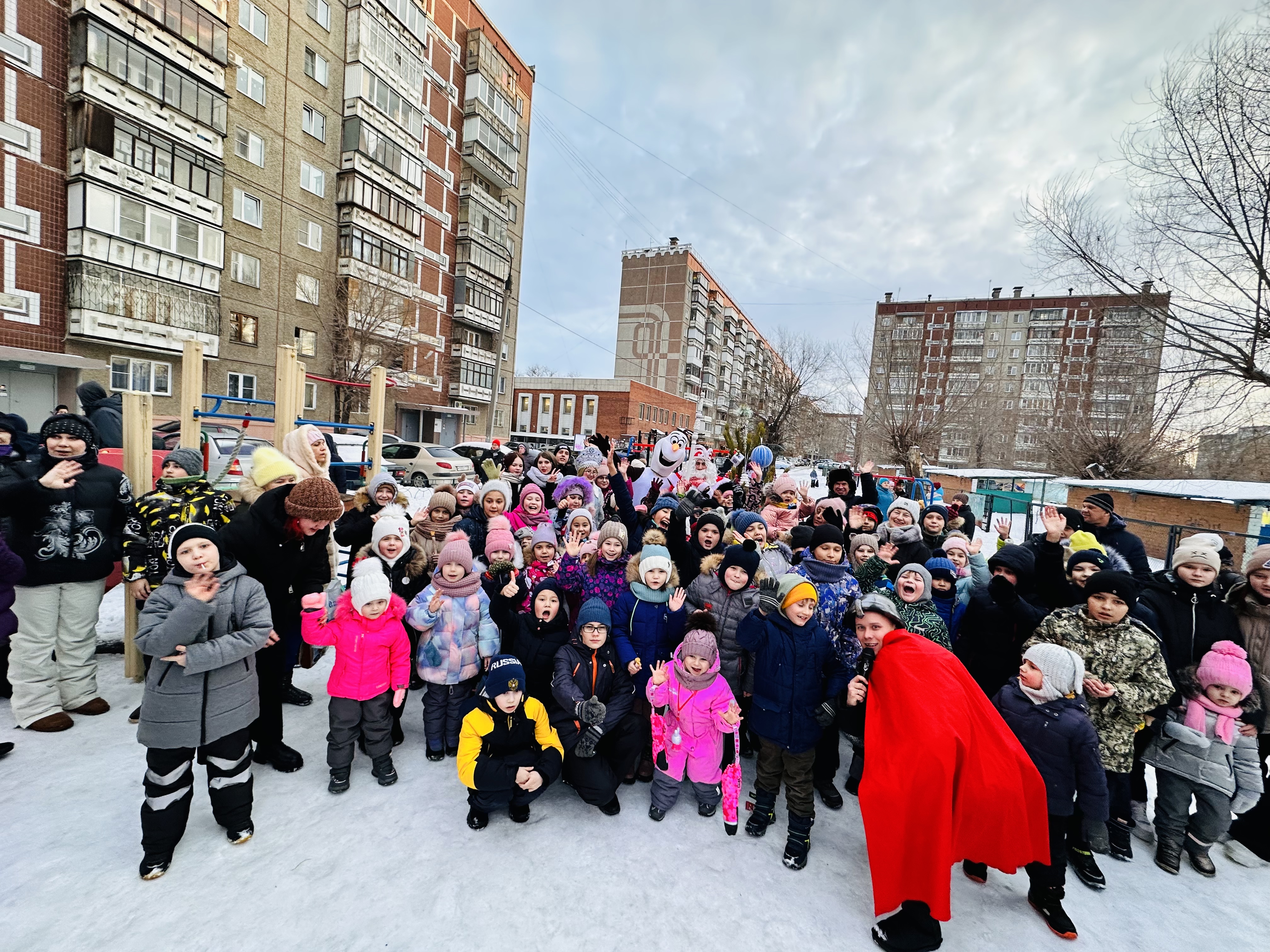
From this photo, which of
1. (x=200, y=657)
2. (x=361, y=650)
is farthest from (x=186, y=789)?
(x=361, y=650)

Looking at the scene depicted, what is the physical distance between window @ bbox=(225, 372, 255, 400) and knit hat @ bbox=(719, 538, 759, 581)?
69.1ft

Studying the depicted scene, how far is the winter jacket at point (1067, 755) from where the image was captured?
254 centimetres

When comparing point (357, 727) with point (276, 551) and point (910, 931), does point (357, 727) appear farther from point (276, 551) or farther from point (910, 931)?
point (910, 931)

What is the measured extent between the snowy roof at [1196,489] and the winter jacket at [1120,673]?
7865 millimetres

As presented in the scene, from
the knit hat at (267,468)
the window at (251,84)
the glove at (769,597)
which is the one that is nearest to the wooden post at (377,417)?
the knit hat at (267,468)

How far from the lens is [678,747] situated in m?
3.12

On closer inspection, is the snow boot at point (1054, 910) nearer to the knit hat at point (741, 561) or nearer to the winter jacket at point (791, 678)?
the winter jacket at point (791, 678)

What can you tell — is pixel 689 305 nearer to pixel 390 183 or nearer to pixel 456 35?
pixel 456 35

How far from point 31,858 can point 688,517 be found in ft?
15.2

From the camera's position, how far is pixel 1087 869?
2793 millimetres

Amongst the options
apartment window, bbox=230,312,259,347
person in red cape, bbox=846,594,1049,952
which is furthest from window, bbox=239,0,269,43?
person in red cape, bbox=846,594,1049,952

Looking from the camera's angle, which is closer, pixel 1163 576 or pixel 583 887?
pixel 583 887

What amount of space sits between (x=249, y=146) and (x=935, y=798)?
86.1ft

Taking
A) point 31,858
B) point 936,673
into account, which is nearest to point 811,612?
point 936,673
